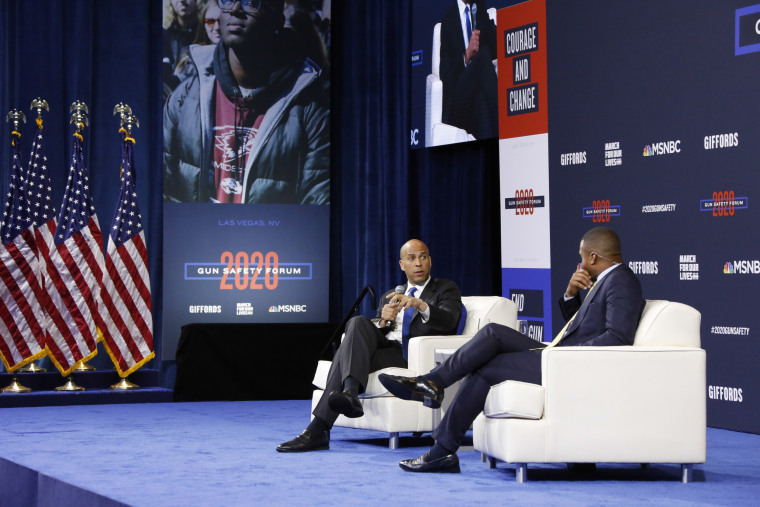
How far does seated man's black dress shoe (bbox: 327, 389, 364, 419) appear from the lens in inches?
199

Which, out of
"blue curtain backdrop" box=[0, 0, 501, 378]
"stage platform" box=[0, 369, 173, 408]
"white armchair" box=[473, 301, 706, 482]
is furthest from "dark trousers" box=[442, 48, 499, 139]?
"white armchair" box=[473, 301, 706, 482]

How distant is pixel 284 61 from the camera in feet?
29.3

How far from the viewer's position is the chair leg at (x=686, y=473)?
13.9 ft

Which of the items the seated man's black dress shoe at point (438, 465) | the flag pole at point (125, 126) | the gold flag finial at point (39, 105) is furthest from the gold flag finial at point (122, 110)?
the seated man's black dress shoe at point (438, 465)

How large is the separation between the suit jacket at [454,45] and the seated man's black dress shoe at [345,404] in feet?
12.7

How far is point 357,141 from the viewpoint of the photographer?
927 cm

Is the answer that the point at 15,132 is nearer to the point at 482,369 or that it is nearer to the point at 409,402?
the point at 409,402

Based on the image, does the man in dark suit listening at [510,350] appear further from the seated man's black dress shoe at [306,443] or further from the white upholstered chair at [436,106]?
the white upholstered chair at [436,106]

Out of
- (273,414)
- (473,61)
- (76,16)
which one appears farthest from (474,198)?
(76,16)

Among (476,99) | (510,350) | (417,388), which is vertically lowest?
(417,388)

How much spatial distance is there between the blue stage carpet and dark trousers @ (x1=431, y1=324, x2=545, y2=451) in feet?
0.70

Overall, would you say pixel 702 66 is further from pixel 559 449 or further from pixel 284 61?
pixel 284 61

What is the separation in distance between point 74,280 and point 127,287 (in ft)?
1.34

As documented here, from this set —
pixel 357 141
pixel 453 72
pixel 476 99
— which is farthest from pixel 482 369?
pixel 357 141
